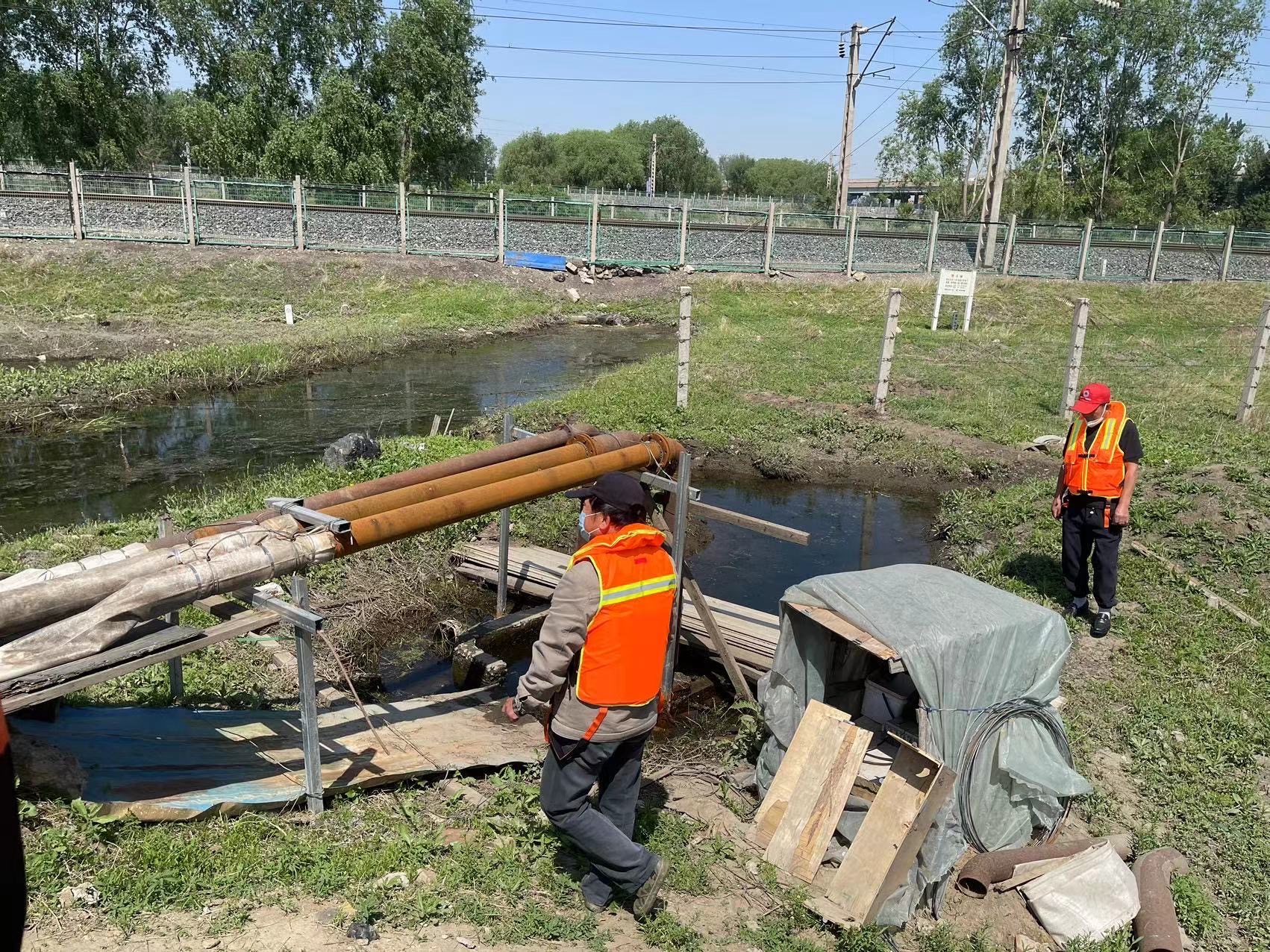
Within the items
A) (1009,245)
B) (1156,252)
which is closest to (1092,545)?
(1009,245)

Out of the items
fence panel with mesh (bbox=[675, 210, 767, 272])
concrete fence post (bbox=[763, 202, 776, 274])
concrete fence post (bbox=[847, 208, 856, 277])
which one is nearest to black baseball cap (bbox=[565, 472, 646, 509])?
fence panel with mesh (bbox=[675, 210, 767, 272])

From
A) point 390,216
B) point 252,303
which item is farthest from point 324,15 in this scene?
point 252,303

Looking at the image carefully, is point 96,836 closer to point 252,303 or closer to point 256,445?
point 256,445

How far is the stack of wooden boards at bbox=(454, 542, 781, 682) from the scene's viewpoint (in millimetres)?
7020

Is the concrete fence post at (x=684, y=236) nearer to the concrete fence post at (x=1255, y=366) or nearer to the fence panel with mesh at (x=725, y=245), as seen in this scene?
the fence panel with mesh at (x=725, y=245)

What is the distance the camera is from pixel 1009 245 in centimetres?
3153

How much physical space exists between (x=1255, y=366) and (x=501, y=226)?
2290cm

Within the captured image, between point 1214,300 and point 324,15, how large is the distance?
39.3 meters

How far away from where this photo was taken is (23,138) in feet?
132

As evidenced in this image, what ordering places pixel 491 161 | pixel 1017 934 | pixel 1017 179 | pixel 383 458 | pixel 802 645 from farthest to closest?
pixel 491 161, pixel 1017 179, pixel 383 458, pixel 802 645, pixel 1017 934

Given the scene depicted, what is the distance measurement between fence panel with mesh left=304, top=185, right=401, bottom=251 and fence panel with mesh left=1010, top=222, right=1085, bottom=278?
845 inches

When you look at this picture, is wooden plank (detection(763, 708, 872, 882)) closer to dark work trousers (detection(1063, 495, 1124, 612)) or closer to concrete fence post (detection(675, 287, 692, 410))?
dark work trousers (detection(1063, 495, 1124, 612))

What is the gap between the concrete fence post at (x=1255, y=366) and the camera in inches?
486

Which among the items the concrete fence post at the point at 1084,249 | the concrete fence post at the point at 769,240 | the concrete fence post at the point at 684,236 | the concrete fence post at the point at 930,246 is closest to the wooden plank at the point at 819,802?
the concrete fence post at the point at 684,236
